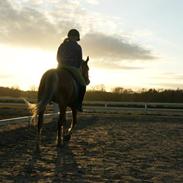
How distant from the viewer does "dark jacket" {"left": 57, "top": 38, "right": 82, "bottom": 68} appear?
38.6 feet

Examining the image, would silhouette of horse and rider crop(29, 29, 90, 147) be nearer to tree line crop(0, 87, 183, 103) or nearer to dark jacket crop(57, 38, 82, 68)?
dark jacket crop(57, 38, 82, 68)

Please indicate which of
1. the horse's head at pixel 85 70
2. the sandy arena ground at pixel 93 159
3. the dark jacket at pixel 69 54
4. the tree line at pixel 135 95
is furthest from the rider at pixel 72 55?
the tree line at pixel 135 95

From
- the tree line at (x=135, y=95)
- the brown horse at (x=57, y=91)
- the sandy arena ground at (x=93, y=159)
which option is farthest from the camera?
the tree line at (x=135, y=95)

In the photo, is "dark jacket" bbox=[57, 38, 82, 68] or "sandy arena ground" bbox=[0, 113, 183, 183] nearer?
"sandy arena ground" bbox=[0, 113, 183, 183]

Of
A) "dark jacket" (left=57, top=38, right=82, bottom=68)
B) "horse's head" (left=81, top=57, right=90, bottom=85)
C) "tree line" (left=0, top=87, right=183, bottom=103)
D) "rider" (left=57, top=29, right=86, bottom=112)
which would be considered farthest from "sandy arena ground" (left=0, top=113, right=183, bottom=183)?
"tree line" (left=0, top=87, right=183, bottom=103)

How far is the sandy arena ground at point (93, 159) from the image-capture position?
706 centimetres

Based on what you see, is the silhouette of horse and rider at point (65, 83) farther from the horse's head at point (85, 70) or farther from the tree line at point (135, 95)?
the tree line at point (135, 95)

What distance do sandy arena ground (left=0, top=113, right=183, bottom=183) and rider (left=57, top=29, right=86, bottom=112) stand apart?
59.8 inches

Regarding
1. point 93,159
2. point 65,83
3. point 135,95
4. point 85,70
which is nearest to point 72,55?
point 85,70

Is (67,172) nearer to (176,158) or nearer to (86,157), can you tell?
(86,157)

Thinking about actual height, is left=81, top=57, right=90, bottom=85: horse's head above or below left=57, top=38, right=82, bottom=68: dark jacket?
below

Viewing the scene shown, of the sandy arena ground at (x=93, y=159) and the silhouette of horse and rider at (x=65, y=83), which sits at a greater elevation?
the silhouette of horse and rider at (x=65, y=83)

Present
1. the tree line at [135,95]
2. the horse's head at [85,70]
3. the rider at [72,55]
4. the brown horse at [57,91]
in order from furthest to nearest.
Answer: the tree line at [135,95]
the horse's head at [85,70]
the rider at [72,55]
the brown horse at [57,91]

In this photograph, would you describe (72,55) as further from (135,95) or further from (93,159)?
(135,95)
